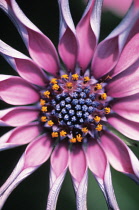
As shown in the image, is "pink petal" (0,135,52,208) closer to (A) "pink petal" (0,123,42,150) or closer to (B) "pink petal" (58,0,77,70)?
(A) "pink petal" (0,123,42,150)

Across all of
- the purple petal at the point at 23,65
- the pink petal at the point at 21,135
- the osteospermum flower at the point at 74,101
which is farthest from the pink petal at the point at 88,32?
the pink petal at the point at 21,135

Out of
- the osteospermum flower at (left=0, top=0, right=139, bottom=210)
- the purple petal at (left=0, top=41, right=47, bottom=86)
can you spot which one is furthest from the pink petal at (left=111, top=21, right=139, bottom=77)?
the purple petal at (left=0, top=41, right=47, bottom=86)

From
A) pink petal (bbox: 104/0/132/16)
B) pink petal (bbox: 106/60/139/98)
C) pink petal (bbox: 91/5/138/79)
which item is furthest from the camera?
pink petal (bbox: 104/0/132/16)

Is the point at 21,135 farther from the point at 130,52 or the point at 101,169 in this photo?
the point at 130,52

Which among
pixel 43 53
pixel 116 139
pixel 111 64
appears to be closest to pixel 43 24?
pixel 43 53

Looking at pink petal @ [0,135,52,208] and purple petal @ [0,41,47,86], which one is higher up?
purple petal @ [0,41,47,86]

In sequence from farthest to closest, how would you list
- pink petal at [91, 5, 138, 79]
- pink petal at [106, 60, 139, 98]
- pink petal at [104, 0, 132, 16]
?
pink petal at [104, 0, 132, 16]
pink petal at [106, 60, 139, 98]
pink petal at [91, 5, 138, 79]

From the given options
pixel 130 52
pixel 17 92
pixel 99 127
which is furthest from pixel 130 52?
pixel 17 92
